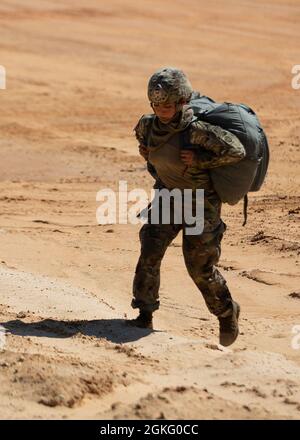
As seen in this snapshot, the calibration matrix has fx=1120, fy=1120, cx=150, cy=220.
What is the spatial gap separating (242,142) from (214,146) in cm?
20

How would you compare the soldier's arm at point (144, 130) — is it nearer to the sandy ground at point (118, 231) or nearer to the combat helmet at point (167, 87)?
the combat helmet at point (167, 87)

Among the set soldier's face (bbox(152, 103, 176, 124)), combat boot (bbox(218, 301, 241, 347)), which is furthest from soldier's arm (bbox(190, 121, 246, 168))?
combat boot (bbox(218, 301, 241, 347))

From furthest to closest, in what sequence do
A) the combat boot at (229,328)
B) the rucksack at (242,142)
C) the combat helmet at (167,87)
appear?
the combat boot at (229,328) → the rucksack at (242,142) → the combat helmet at (167,87)

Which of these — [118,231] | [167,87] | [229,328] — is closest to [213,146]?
[167,87]

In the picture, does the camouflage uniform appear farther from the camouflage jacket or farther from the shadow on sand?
the shadow on sand

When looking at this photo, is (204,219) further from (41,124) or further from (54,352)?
(41,124)

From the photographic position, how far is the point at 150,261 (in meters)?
7.00

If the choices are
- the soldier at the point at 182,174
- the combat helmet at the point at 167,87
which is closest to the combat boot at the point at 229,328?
the soldier at the point at 182,174

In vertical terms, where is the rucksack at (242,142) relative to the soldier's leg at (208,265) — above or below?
above

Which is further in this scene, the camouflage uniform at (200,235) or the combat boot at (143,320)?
the combat boot at (143,320)

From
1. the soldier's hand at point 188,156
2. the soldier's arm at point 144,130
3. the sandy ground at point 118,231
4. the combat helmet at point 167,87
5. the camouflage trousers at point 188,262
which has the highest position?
the combat helmet at point 167,87

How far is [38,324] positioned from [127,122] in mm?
8841

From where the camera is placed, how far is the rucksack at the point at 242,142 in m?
6.67

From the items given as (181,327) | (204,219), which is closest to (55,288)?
(181,327)
